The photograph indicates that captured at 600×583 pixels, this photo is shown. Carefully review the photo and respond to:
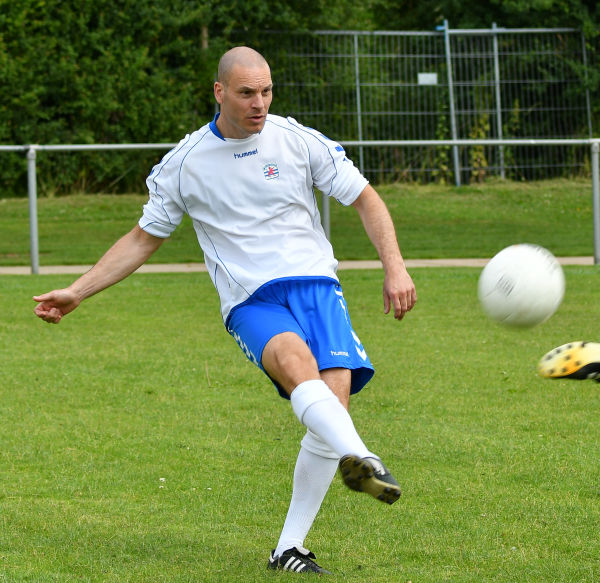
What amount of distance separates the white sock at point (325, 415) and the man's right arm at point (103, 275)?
1.04 metres

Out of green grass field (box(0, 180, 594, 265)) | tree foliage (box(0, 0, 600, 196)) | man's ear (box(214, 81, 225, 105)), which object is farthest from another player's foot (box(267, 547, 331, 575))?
tree foliage (box(0, 0, 600, 196))

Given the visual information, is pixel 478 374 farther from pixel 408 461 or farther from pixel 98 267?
pixel 98 267

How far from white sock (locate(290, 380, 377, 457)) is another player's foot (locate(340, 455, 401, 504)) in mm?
132

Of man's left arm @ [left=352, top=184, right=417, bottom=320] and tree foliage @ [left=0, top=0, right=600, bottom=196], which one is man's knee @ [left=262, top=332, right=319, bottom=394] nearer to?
man's left arm @ [left=352, top=184, right=417, bottom=320]

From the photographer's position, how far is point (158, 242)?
4680 millimetres

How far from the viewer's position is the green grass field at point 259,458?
4.39 m

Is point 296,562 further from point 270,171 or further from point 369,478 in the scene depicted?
point 270,171

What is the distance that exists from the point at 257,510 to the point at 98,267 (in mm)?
1347

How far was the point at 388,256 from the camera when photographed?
14.1 feet

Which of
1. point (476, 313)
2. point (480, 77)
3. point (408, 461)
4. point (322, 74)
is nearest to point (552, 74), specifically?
point (480, 77)

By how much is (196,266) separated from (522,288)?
10.3 m

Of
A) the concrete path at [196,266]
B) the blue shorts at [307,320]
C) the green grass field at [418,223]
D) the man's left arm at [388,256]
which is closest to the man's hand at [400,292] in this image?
the man's left arm at [388,256]

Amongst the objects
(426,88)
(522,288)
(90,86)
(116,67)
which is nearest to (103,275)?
(522,288)

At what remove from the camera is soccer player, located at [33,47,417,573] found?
4223 millimetres
